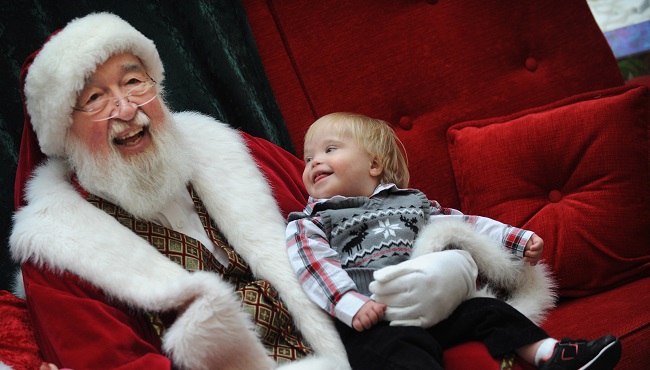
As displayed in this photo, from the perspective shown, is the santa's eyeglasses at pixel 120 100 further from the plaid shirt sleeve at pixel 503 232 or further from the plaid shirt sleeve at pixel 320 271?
the plaid shirt sleeve at pixel 503 232

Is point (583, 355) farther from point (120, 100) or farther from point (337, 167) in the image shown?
point (120, 100)

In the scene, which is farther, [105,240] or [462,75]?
[462,75]

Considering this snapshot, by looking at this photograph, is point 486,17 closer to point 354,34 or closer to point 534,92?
point 534,92

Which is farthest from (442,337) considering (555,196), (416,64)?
(416,64)

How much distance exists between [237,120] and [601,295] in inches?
50.8

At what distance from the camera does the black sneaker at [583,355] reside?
1.45 meters

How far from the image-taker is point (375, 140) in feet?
6.38

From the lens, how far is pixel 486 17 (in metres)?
2.47

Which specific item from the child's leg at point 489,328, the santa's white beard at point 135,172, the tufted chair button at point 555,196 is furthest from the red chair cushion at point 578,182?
the santa's white beard at point 135,172

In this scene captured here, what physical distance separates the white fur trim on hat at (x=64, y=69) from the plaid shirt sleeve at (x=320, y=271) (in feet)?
2.12

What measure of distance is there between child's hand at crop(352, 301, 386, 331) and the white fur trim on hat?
0.89m

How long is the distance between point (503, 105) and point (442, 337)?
1072 mm

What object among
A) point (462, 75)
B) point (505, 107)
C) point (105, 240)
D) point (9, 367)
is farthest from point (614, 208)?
point (9, 367)

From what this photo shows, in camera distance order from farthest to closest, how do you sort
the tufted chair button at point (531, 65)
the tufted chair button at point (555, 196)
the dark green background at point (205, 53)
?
the tufted chair button at point (531, 65) → the dark green background at point (205, 53) → the tufted chair button at point (555, 196)
